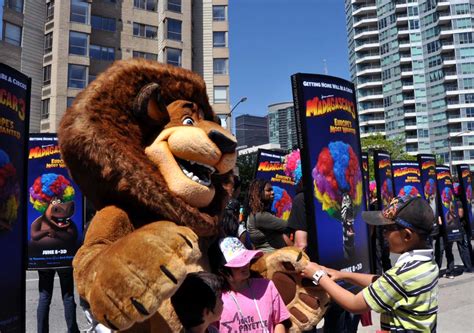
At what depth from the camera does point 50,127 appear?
26.8m

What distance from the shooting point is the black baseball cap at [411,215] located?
240cm

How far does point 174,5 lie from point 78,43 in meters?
7.92

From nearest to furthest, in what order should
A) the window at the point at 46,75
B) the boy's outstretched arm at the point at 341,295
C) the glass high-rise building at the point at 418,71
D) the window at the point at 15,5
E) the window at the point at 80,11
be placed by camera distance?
1. the boy's outstretched arm at the point at 341,295
2. the window at the point at 15,5
3. the window at the point at 46,75
4. the window at the point at 80,11
5. the glass high-rise building at the point at 418,71

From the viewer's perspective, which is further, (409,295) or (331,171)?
(331,171)

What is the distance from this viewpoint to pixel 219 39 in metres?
32.9

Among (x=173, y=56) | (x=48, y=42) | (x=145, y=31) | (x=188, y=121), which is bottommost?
(x=188, y=121)

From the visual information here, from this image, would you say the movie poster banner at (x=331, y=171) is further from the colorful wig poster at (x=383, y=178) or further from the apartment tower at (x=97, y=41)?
the apartment tower at (x=97, y=41)

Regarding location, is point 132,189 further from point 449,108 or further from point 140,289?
point 449,108

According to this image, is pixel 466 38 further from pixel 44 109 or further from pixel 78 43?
pixel 44 109

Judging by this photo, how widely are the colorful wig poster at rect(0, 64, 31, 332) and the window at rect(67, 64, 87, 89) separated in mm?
26994

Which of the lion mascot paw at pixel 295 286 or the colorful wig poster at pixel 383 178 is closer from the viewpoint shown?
the lion mascot paw at pixel 295 286

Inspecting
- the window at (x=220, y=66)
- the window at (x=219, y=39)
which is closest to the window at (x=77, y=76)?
the window at (x=220, y=66)

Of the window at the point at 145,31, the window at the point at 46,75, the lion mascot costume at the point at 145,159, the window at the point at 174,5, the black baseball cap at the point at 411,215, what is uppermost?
the window at the point at 174,5

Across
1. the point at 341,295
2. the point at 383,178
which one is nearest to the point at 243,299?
the point at 341,295
